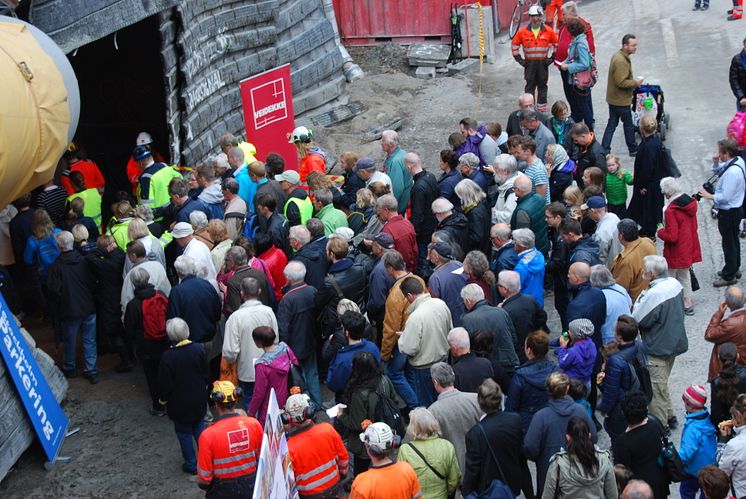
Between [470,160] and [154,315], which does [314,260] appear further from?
[470,160]

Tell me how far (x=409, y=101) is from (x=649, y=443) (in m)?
11.6

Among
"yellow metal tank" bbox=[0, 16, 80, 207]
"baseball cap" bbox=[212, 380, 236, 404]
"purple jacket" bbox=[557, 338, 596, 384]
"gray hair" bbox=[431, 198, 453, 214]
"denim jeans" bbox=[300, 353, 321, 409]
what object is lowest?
"denim jeans" bbox=[300, 353, 321, 409]

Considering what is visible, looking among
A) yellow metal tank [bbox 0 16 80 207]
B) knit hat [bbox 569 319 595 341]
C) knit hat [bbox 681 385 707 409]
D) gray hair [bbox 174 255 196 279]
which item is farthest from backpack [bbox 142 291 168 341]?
knit hat [bbox 681 385 707 409]

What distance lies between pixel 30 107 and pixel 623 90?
8.64 metres

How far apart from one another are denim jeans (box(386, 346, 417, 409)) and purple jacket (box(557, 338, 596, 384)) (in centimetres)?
158

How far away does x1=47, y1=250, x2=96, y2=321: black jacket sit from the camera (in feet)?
32.9

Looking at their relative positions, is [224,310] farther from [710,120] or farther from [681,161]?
[710,120]

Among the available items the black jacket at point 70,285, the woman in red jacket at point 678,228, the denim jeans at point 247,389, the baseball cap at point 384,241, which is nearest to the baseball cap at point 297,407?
the denim jeans at point 247,389

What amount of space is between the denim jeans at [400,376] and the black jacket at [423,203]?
230 centimetres

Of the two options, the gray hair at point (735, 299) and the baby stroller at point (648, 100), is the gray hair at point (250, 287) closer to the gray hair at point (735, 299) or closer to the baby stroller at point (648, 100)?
the gray hair at point (735, 299)

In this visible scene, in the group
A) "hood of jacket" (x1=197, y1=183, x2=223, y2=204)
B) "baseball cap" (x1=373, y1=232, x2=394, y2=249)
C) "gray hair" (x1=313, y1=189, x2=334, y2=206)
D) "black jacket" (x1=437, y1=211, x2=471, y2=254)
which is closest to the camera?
"baseball cap" (x1=373, y1=232, x2=394, y2=249)

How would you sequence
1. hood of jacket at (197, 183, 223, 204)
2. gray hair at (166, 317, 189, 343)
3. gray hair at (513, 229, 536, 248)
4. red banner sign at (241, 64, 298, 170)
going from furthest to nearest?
red banner sign at (241, 64, 298, 170), hood of jacket at (197, 183, 223, 204), gray hair at (513, 229, 536, 248), gray hair at (166, 317, 189, 343)

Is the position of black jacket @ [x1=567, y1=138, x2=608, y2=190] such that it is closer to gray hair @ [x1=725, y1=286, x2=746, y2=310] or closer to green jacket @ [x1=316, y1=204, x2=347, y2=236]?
green jacket @ [x1=316, y1=204, x2=347, y2=236]

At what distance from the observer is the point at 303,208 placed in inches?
425
